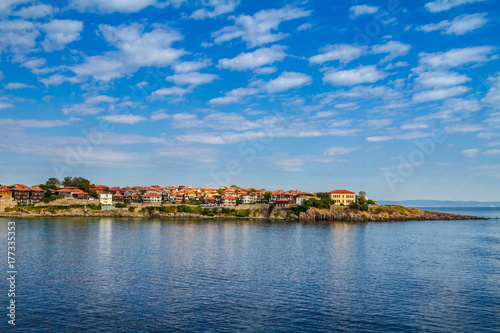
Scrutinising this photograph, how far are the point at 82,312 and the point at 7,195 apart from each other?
16836cm

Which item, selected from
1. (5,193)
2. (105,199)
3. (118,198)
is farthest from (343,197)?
(5,193)

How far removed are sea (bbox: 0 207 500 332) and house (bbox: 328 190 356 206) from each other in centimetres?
11632

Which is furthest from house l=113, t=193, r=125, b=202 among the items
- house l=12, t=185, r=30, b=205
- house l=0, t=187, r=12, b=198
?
house l=0, t=187, r=12, b=198

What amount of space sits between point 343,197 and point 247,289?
6144 inches

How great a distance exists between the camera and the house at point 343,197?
186337 millimetres

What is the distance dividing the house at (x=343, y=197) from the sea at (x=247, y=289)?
116 meters

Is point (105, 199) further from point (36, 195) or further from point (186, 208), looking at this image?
point (186, 208)

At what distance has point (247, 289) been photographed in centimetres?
3991

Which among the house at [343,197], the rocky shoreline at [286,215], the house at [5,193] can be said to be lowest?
the rocky shoreline at [286,215]

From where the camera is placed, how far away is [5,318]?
29.2m

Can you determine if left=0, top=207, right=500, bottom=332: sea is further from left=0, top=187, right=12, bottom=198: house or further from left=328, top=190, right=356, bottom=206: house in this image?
left=0, top=187, right=12, bottom=198: house

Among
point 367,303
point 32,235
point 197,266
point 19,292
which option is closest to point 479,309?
point 367,303

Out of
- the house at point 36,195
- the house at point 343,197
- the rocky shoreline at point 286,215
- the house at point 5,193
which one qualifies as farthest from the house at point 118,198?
the house at point 343,197

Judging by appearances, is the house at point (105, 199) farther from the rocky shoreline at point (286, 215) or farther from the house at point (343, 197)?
the house at point (343, 197)
